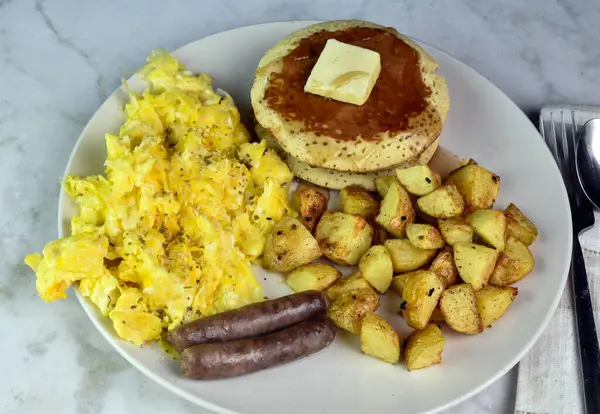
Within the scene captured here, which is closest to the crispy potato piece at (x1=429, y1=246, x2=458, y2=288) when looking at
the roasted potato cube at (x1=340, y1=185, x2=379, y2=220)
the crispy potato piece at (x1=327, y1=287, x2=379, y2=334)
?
the crispy potato piece at (x1=327, y1=287, x2=379, y2=334)

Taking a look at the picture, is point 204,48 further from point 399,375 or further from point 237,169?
point 399,375

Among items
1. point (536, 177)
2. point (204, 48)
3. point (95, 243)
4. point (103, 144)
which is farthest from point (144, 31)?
point (536, 177)

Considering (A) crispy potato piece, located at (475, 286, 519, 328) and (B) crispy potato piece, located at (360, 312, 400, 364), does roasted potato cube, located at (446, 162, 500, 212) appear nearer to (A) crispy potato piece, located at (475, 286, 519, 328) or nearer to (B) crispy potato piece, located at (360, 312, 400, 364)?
(A) crispy potato piece, located at (475, 286, 519, 328)

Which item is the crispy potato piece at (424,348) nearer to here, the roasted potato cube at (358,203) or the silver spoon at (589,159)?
the roasted potato cube at (358,203)

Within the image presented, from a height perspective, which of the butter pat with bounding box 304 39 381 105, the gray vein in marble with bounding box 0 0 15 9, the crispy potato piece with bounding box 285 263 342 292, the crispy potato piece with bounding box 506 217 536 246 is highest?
the butter pat with bounding box 304 39 381 105

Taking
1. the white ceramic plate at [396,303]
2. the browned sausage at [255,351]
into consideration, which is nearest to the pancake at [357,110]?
the white ceramic plate at [396,303]
